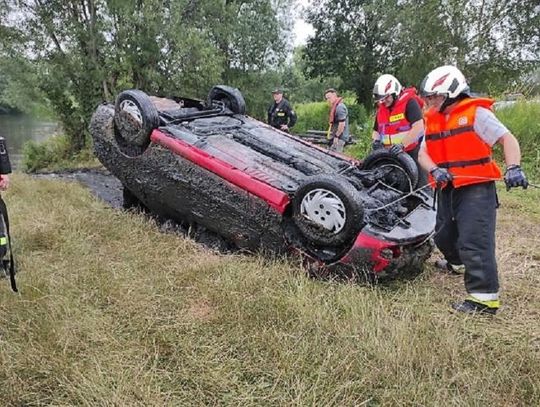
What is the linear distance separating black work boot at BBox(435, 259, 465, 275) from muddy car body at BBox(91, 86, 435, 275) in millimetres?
373

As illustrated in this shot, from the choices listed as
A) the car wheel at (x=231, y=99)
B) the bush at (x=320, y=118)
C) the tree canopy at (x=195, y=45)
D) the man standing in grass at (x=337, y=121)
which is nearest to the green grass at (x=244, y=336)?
the car wheel at (x=231, y=99)

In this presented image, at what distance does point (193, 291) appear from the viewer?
3.02 metres

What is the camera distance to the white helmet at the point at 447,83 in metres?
2.80

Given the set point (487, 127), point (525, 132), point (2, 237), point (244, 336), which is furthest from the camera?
point (525, 132)

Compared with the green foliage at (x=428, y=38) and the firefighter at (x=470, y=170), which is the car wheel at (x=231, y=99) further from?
the green foliage at (x=428, y=38)

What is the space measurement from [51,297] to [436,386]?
2049 millimetres

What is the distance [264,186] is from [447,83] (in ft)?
4.40

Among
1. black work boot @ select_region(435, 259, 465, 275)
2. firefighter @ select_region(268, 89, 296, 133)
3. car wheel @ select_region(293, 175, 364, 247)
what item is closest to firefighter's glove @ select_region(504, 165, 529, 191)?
car wheel @ select_region(293, 175, 364, 247)

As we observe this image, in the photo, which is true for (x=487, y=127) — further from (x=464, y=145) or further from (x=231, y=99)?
(x=231, y=99)

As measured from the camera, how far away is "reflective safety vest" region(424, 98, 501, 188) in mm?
2803

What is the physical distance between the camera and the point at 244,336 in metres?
2.50

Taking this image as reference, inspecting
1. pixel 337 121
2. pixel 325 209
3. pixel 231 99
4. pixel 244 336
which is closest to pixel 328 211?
pixel 325 209

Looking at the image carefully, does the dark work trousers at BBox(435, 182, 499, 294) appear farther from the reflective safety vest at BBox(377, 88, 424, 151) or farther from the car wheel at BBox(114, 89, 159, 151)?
the car wheel at BBox(114, 89, 159, 151)

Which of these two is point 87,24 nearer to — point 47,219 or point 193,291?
point 47,219
